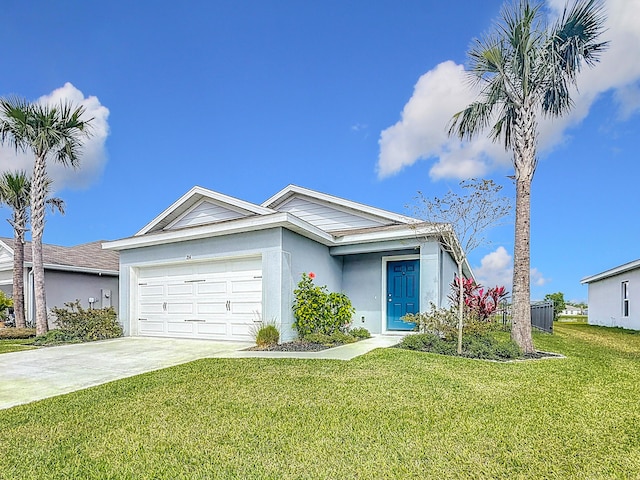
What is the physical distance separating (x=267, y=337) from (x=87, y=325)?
6.45 metres

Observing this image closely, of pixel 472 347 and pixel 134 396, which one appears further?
→ pixel 472 347


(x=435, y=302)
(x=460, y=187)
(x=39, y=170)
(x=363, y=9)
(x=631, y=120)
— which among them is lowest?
(x=435, y=302)

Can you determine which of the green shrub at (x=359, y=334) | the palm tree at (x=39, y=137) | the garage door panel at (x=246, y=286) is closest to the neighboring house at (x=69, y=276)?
the palm tree at (x=39, y=137)

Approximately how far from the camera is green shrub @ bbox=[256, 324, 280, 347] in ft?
30.7

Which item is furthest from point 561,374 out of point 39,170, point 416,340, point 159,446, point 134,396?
point 39,170

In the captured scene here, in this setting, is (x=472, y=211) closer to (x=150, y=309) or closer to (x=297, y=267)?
(x=297, y=267)

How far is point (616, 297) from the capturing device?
2025cm

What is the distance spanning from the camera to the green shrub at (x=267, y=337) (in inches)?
368

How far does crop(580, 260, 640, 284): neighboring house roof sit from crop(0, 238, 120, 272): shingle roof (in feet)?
74.7

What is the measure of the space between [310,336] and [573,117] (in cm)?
896

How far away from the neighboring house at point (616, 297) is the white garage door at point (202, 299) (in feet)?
54.2

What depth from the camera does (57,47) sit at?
42.4 ft

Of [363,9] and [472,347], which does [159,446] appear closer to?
[472,347]

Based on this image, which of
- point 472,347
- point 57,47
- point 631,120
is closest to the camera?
point 472,347
